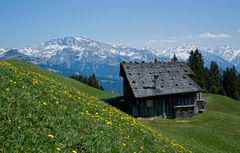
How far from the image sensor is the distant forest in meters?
102

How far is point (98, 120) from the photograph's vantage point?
15062 mm

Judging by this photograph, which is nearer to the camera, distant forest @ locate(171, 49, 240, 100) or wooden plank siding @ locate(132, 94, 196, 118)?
wooden plank siding @ locate(132, 94, 196, 118)

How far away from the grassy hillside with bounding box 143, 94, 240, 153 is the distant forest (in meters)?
47.9

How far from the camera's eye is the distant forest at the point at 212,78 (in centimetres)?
10188

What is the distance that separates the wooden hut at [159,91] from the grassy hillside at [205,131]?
2042 millimetres

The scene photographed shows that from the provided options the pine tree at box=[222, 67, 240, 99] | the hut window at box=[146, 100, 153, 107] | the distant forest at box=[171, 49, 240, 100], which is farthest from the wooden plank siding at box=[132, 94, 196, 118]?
the pine tree at box=[222, 67, 240, 99]

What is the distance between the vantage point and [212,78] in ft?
367

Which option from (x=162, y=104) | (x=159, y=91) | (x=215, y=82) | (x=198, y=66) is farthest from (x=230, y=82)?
(x=159, y=91)

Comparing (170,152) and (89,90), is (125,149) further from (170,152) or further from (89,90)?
(89,90)

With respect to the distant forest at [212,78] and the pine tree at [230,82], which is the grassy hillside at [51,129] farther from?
the pine tree at [230,82]

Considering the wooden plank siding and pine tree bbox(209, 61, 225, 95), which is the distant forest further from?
the wooden plank siding

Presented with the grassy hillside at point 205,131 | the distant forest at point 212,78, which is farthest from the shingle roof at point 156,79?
the distant forest at point 212,78

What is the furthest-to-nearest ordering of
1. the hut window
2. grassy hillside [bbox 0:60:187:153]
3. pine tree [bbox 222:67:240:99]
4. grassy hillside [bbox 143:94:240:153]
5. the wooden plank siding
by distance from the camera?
pine tree [bbox 222:67:240:99] → the hut window → the wooden plank siding → grassy hillside [bbox 143:94:240:153] → grassy hillside [bbox 0:60:187:153]

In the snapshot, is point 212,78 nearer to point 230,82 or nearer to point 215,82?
point 215,82
